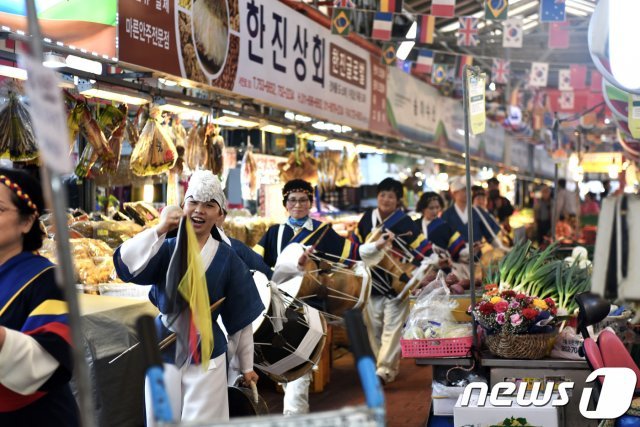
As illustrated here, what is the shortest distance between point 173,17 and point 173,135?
46.9 inches

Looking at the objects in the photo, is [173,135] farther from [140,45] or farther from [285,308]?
[285,308]

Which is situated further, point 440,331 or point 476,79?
point 476,79

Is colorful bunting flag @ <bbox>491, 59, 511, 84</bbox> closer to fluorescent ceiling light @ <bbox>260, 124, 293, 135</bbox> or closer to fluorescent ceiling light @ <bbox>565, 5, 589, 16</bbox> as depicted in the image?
fluorescent ceiling light @ <bbox>565, 5, 589, 16</bbox>

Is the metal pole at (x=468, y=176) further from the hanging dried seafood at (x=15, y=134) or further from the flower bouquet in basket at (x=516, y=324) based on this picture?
the hanging dried seafood at (x=15, y=134)

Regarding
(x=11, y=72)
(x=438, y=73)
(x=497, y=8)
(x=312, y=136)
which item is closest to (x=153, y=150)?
(x=11, y=72)

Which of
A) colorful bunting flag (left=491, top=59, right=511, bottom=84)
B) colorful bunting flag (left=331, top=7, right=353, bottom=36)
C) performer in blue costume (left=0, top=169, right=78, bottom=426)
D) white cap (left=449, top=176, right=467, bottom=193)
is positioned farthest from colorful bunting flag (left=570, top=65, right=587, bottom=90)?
performer in blue costume (left=0, top=169, right=78, bottom=426)

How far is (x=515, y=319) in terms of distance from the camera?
471 cm

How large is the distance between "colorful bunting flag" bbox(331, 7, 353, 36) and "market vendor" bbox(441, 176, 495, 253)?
2.20m

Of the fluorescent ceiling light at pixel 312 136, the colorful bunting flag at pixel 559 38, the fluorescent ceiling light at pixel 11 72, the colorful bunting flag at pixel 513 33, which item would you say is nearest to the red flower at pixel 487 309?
the fluorescent ceiling light at pixel 11 72

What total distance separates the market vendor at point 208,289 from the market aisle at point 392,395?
267 centimetres

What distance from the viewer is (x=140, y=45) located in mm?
5789

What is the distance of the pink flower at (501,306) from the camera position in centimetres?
473

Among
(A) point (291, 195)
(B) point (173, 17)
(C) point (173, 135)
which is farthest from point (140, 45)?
(A) point (291, 195)

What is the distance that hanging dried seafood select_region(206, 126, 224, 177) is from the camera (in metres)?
7.47
